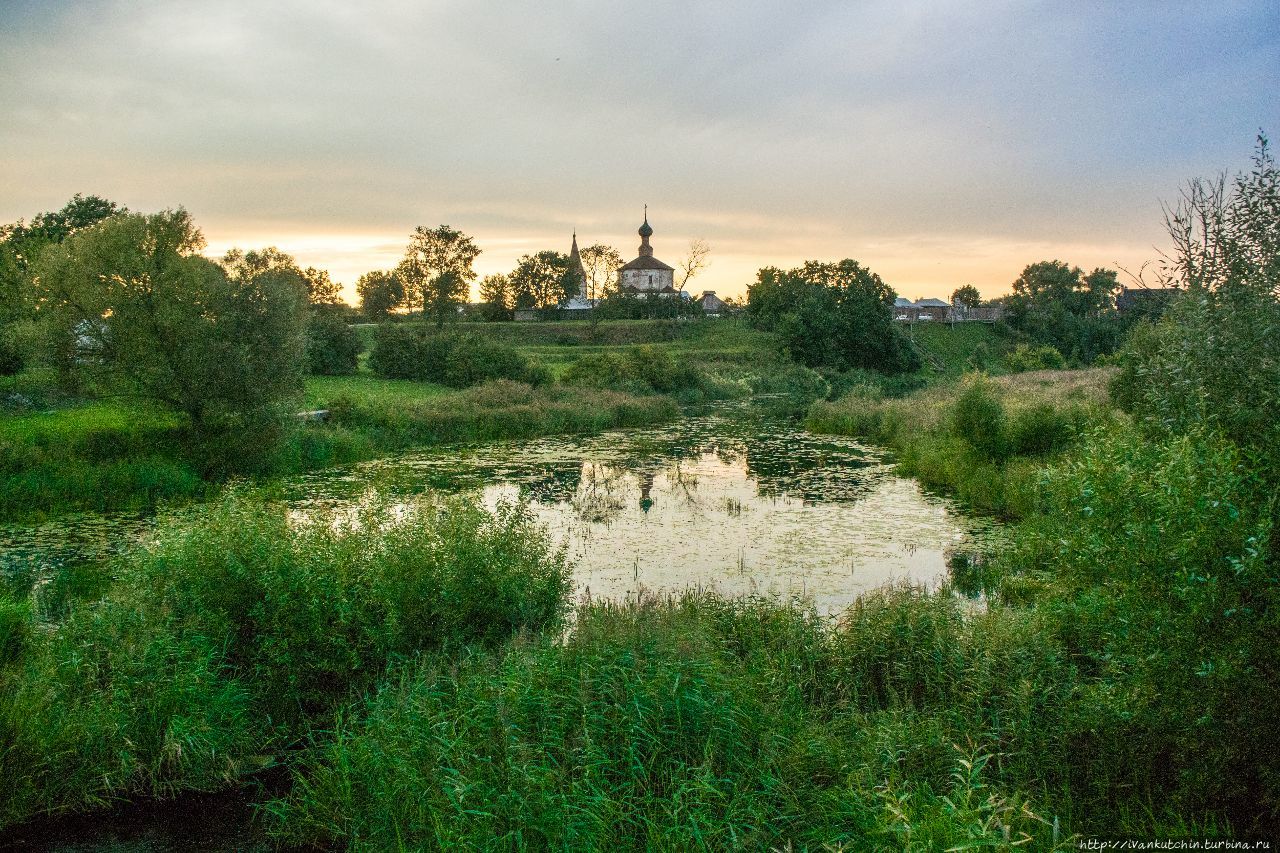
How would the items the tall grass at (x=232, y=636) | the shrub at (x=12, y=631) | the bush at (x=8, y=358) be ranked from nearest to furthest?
1. the tall grass at (x=232, y=636)
2. the shrub at (x=12, y=631)
3. the bush at (x=8, y=358)

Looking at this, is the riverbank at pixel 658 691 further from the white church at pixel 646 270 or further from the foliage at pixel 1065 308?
the white church at pixel 646 270

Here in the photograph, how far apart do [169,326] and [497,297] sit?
56894 mm

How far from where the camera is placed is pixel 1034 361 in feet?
181

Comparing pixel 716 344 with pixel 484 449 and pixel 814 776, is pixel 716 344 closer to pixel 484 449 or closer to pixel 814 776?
pixel 484 449

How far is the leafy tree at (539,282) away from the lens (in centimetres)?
7862

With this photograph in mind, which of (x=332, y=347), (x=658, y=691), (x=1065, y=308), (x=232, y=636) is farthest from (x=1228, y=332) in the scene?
(x=1065, y=308)

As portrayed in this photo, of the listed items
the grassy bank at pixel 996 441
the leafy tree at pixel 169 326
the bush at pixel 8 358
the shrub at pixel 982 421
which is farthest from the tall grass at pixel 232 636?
the bush at pixel 8 358

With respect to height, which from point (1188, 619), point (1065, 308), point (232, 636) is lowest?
point (232, 636)

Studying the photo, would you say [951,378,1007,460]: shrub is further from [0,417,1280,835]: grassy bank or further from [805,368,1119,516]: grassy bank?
[0,417,1280,835]: grassy bank

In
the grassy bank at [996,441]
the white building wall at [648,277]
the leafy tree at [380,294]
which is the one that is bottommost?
the grassy bank at [996,441]

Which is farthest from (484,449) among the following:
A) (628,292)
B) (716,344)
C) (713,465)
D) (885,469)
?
(628,292)

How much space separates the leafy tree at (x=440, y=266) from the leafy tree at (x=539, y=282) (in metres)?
17.6

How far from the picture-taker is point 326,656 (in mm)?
7805

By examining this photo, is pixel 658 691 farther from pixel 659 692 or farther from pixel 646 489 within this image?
pixel 646 489
